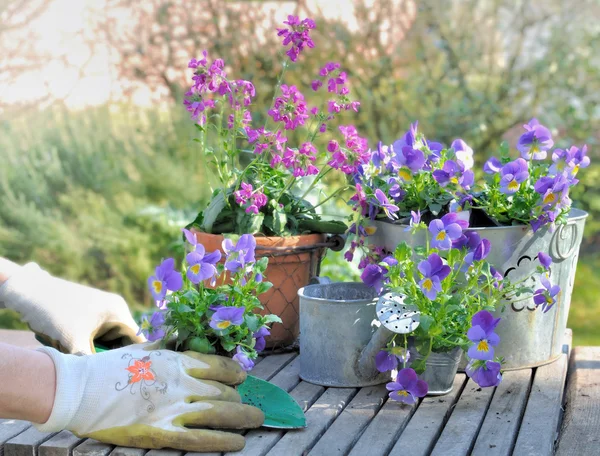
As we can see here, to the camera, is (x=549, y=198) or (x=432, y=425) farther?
(x=549, y=198)

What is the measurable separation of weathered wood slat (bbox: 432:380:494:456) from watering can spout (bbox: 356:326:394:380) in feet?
0.52

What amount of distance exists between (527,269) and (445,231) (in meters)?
0.24

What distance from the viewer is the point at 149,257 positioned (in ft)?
13.2

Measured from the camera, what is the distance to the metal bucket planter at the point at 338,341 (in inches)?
54.1

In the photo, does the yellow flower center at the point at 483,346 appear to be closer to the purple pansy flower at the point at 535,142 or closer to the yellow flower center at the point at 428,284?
the yellow flower center at the point at 428,284

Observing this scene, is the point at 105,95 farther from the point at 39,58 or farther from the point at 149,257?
the point at 149,257

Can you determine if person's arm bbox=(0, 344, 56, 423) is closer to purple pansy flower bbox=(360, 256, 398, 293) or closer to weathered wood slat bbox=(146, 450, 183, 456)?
weathered wood slat bbox=(146, 450, 183, 456)

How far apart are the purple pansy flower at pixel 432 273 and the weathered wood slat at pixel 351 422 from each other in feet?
0.74

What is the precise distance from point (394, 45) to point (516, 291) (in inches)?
132

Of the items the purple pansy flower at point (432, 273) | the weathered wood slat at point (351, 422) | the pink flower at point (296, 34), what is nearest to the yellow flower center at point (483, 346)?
the purple pansy flower at point (432, 273)

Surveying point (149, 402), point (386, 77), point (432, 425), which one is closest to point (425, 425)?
point (432, 425)

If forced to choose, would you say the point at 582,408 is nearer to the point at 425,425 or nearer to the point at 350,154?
the point at 425,425

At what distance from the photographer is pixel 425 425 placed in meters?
1.24

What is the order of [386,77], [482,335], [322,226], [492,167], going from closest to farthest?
[482,335], [492,167], [322,226], [386,77]
